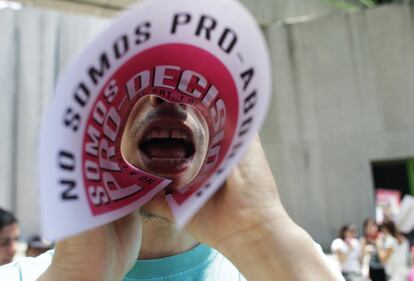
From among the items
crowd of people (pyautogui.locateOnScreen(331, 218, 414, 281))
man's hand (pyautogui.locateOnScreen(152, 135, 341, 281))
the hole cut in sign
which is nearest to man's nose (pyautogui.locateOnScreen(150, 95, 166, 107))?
the hole cut in sign

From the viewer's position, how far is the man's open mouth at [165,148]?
0.55 meters

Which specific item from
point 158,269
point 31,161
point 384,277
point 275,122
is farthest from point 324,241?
point 158,269

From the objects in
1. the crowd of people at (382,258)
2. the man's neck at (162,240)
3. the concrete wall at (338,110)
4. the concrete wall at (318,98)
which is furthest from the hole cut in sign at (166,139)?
the concrete wall at (338,110)

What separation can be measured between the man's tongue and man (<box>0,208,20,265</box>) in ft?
6.49

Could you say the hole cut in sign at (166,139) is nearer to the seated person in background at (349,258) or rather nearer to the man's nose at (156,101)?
the man's nose at (156,101)

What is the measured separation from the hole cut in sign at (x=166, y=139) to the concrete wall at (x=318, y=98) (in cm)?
679

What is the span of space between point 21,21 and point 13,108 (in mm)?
1275

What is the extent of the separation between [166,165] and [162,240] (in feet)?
0.85

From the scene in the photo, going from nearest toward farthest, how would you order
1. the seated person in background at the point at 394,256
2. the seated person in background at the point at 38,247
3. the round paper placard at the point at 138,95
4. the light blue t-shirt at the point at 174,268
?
the round paper placard at the point at 138,95
the light blue t-shirt at the point at 174,268
the seated person in background at the point at 38,247
the seated person in background at the point at 394,256

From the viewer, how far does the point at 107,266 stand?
0.49 m

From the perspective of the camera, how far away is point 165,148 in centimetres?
55

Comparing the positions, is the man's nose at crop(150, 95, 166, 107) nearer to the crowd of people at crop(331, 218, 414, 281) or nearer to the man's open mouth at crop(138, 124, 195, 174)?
the man's open mouth at crop(138, 124, 195, 174)

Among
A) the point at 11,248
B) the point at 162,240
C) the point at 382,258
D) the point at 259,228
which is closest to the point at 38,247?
the point at 11,248

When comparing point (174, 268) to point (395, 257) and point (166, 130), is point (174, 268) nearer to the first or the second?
point (166, 130)
